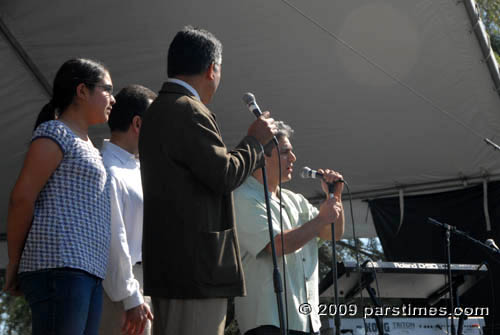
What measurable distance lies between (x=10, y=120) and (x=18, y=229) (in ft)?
13.6

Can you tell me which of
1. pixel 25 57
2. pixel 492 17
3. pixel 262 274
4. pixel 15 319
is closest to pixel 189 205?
pixel 262 274

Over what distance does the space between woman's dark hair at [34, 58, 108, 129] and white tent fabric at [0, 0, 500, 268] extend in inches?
99.2

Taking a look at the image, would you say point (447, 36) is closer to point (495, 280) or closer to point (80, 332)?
point (495, 280)

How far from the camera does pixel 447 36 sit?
14.3 feet

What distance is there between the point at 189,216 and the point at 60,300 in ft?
1.40

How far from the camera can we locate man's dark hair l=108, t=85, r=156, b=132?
2.56 meters

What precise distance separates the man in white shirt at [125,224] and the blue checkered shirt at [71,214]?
117 millimetres

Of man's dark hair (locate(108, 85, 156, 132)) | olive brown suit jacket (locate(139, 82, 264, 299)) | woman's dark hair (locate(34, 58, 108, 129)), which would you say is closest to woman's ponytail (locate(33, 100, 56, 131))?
woman's dark hair (locate(34, 58, 108, 129))

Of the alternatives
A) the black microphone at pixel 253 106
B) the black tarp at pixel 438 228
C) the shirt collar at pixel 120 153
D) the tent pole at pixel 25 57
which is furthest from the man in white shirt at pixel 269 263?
the tent pole at pixel 25 57

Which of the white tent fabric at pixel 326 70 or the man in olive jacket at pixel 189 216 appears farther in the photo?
the white tent fabric at pixel 326 70

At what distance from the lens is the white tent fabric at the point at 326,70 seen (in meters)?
4.40

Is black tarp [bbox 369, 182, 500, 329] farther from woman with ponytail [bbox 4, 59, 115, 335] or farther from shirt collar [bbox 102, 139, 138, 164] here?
woman with ponytail [bbox 4, 59, 115, 335]

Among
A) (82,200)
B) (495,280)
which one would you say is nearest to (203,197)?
(82,200)

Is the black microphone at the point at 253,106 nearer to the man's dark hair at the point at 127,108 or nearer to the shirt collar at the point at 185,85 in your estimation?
the shirt collar at the point at 185,85
